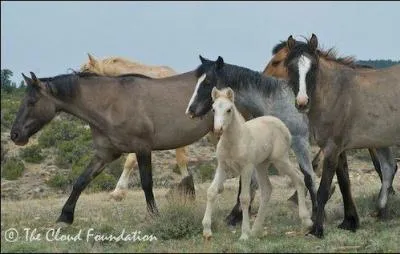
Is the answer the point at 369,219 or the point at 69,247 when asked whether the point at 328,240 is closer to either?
the point at 369,219

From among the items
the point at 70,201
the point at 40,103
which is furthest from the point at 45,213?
the point at 40,103

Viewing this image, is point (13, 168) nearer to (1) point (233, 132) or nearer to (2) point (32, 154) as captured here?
(2) point (32, 154)

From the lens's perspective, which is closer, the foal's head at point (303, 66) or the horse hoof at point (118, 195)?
the foal's head at point (303, 66)

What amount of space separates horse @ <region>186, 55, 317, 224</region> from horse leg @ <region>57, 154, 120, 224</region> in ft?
6.57

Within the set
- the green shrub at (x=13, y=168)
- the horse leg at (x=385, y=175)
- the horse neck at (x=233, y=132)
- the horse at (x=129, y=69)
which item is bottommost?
the green shrub at (x=13, y=168)

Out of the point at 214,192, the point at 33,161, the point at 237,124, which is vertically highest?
the point at 237,124

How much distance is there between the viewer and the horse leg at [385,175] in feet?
32.1

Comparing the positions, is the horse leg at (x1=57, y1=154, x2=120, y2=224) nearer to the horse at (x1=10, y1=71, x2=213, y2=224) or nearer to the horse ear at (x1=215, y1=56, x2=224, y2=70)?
the horse at (x1=10, y1=71, x2=213, y2=224)

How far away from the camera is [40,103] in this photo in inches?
375

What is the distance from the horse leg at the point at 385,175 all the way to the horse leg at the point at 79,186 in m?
4.10

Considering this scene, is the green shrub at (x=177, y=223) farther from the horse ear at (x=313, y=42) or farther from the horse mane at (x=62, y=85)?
the horse ear at (x=313, y=42)

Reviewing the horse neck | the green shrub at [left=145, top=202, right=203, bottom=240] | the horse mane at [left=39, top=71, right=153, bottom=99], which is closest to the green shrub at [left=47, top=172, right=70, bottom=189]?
the horse mane at [left=39, top=71, right=153, bottom=99]

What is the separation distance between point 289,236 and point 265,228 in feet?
2.59

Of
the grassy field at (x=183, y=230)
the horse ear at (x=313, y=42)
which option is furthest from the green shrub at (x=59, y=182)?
the horse ear at (x=313, y=42)
